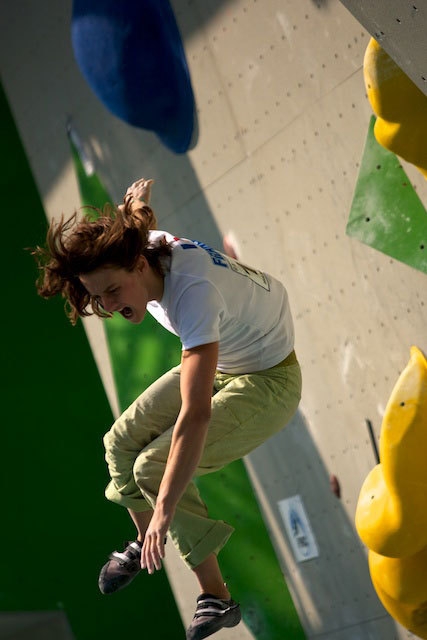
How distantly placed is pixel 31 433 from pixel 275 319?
2316 millimetres

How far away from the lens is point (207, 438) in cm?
273

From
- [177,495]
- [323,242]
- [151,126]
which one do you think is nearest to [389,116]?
[323,242]

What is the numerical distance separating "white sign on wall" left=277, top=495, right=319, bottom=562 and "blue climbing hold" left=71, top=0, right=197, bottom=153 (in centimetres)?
152

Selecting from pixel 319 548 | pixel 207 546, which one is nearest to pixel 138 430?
pixel 207 546

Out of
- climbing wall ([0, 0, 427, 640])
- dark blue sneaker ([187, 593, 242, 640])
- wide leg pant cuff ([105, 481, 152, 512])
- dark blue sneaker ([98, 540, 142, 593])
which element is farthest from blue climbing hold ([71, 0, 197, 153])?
dark blue sneaker ([187, 593, 242, 640])

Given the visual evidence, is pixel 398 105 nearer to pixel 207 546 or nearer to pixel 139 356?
pixel 207 546

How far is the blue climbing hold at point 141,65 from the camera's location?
13.1 feet

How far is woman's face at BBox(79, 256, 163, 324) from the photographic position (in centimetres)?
248

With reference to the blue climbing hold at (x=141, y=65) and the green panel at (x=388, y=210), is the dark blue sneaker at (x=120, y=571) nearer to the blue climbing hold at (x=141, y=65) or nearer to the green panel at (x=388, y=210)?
the green panel at (x=388, y=210)

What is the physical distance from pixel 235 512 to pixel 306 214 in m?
1.48

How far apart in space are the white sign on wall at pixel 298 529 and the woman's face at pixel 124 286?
1.75 metres

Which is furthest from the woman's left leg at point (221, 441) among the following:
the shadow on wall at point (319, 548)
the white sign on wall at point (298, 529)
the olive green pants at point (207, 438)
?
the white sign on wall at point (298, 529)

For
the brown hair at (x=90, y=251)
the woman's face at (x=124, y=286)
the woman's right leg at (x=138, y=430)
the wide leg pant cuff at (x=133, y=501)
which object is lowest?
the wide leg pant cuff at (x=133, y=501)

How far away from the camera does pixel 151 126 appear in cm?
416
